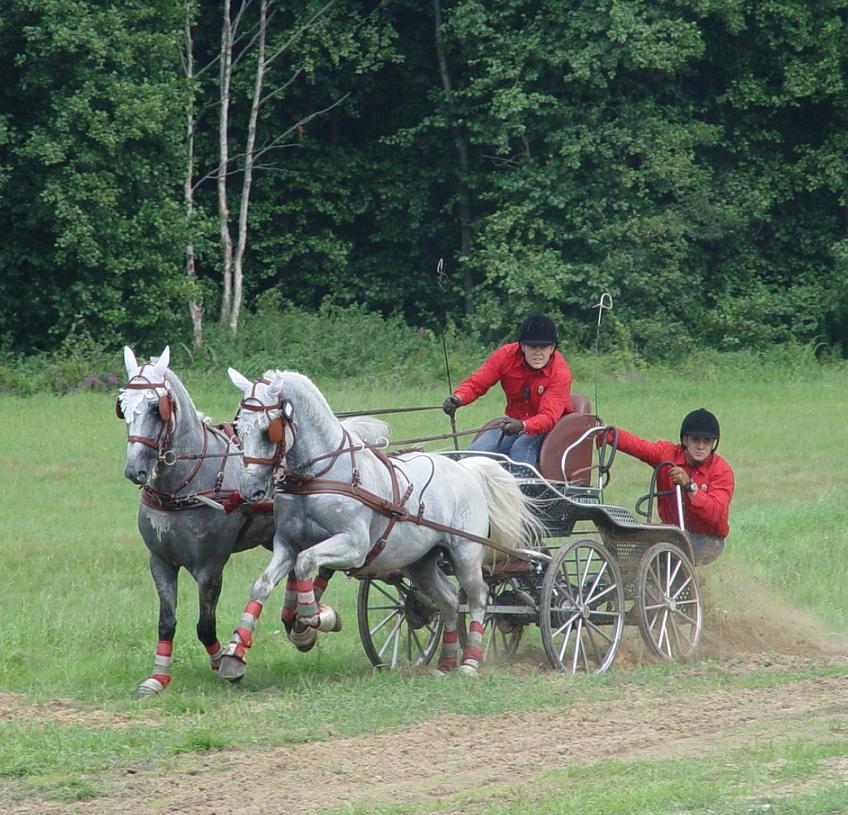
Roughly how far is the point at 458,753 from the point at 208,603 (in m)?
2.46

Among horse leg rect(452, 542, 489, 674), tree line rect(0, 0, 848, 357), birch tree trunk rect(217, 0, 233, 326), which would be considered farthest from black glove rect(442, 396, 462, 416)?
birch tree trunk rect(217, 0, 233, 326)

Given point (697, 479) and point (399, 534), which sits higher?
point (697, 479)

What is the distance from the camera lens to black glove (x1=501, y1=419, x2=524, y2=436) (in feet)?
33.6

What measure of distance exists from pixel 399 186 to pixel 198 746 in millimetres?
26742

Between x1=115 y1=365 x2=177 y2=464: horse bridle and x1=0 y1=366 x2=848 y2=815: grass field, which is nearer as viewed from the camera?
x1=0 y1=366 x2=848 y2=815: grass field

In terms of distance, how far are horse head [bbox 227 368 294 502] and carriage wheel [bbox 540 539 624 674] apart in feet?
6.79

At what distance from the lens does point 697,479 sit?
1099 centimetres

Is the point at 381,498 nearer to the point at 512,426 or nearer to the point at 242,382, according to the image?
the point at 242,382

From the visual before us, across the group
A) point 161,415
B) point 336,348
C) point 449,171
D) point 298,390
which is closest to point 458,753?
point 298,390

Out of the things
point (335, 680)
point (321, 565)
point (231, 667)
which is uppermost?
point (321, 565)

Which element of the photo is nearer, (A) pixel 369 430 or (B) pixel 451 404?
(A) pixel 369 430

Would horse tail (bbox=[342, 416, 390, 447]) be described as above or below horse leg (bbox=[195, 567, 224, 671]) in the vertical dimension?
above

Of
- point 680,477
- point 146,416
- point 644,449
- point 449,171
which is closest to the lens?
point 146,416

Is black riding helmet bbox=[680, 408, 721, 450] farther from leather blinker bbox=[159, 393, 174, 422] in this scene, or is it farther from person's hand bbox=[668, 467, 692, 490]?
leather blinker bbox=[159, 393, 174, 422]
